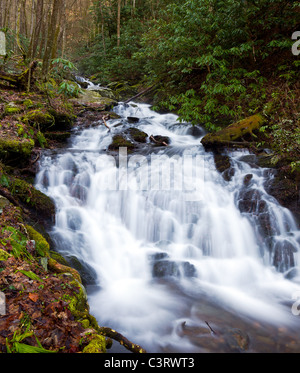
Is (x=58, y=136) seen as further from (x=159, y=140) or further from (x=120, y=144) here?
(x=159, y=140)

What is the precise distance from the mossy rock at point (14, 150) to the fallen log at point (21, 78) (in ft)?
15.2

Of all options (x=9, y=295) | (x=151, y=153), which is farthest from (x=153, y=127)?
(x=9, y=295)

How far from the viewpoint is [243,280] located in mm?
4660

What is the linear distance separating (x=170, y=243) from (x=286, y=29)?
10.1 metres

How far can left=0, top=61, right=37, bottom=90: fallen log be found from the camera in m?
8.98

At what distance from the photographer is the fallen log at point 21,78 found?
8984mm

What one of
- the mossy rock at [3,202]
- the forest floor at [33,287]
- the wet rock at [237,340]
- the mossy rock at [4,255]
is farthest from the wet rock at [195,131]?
the mossy rock at [4,255]

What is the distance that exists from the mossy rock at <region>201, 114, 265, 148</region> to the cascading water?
0.39 metres

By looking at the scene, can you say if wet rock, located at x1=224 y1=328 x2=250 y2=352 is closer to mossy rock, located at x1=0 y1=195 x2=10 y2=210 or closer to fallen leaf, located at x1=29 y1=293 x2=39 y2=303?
fallen leaf, located at x1=29 y1=293 x2=39 y2=303

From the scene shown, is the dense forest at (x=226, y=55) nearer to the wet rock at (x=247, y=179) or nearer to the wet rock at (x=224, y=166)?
the wet rock at (x=224, y=166)

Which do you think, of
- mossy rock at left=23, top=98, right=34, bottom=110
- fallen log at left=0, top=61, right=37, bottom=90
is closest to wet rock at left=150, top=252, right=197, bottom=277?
mossy rock at left=23, top=98, right=34, bottom=110

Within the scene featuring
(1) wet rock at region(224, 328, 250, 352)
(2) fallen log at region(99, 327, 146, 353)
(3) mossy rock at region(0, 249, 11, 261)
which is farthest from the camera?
(1) wet rock at region(224, 328, 250, 352)

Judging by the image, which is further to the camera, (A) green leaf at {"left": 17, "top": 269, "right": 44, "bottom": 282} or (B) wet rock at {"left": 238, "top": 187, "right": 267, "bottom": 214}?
(B) wet rock at {"left": 238, "top": 187, "right": 267, "bottom": 214}
